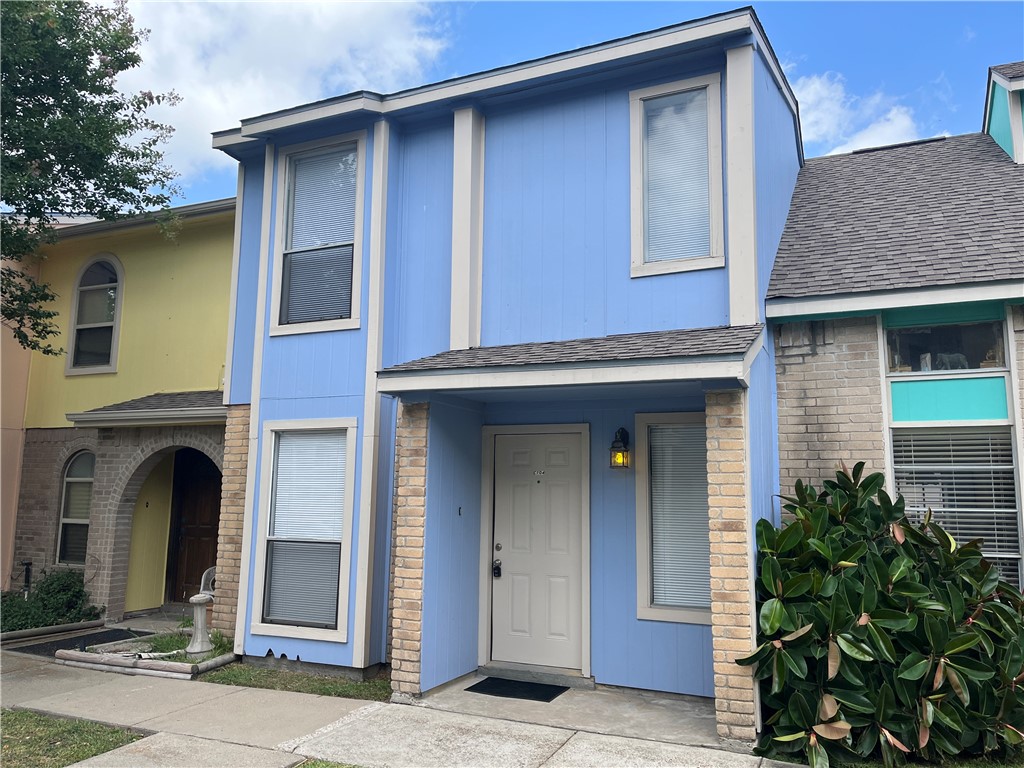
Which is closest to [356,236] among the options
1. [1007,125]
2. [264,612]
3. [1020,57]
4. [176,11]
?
[264,612]

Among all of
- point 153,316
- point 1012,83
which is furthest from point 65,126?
point 1012,83

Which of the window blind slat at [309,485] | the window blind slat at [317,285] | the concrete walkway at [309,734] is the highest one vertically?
the window blind slat at [317,285]

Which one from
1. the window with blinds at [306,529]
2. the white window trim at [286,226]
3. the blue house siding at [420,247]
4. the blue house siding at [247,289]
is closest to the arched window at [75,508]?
the blue house siding at [247,289]

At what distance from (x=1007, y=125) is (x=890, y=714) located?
21.0 feet

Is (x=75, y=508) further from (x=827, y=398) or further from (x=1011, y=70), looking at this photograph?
(x=1011, y=70)

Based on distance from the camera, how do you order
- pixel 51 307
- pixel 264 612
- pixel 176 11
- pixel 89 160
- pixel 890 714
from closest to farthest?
pixel 890 714
pixel 264 612
pixel 89 160
pixel 176 11
pixel 51 307

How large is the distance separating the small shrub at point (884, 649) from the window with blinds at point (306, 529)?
4195mm

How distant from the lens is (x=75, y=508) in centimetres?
1142

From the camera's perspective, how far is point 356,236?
314 inches

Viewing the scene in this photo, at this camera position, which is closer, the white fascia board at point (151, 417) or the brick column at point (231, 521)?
the brick column at point (231, 521)

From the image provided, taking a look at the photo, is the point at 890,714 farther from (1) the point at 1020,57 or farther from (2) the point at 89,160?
(2) the point at 89,160

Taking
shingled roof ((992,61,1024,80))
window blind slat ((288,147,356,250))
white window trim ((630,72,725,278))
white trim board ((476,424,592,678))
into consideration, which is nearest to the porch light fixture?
white trim board ((476,424,592,678))

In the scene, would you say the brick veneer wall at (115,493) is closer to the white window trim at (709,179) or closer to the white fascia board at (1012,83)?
the white window trim at (709,179)

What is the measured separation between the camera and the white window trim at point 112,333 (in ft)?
37.0
